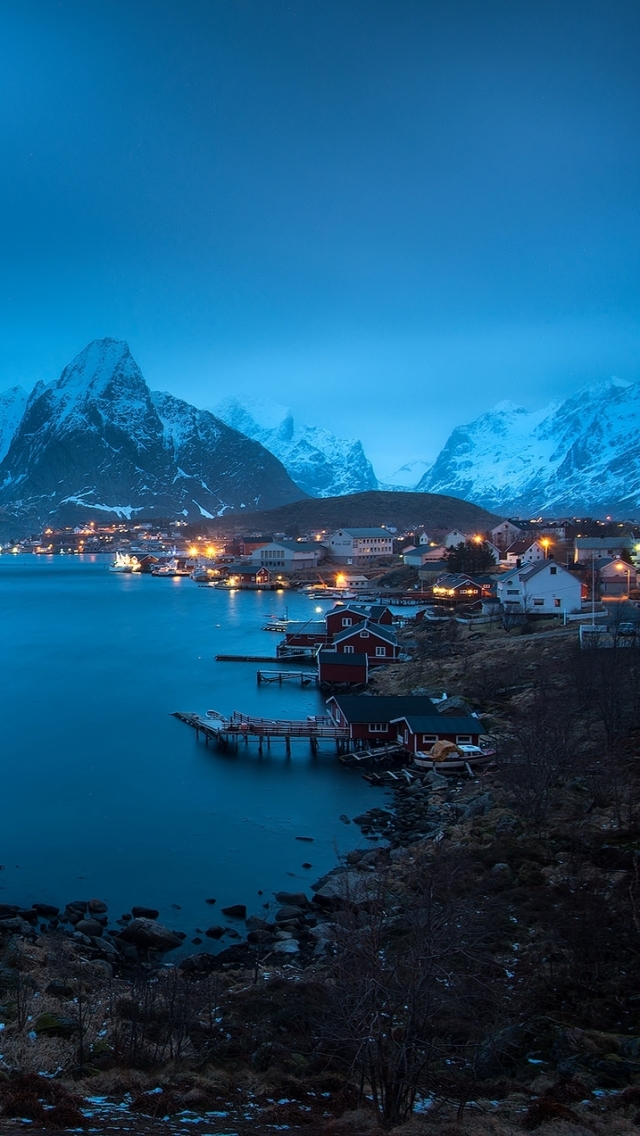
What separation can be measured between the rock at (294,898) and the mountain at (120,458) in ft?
410

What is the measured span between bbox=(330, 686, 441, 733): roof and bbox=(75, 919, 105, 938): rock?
22.6ft

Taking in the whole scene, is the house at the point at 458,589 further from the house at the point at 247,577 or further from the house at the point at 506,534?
the house at the point at 247,577

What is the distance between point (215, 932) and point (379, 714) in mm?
6770

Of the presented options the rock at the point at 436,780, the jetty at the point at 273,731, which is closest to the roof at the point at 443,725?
the rock at the point at 436,780

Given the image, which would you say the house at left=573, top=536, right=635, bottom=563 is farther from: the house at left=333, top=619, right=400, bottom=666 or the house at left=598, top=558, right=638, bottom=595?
the house at left=333, top=619, right=400, bottom=666

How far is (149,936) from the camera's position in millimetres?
7645

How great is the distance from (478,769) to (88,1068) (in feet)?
28.9

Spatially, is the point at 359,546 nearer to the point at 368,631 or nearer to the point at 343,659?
the point at 368,631

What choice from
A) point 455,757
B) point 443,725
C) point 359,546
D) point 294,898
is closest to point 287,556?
point 359,546

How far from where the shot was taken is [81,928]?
25.9 ft

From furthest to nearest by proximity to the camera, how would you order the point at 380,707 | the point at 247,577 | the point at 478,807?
the point at 247,577
the point at 380,707
the point at 478,807

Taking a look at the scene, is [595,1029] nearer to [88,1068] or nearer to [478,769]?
[88,1068]

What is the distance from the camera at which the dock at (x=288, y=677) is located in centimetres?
2053

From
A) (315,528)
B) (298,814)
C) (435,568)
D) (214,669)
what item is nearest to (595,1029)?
(298,814)
